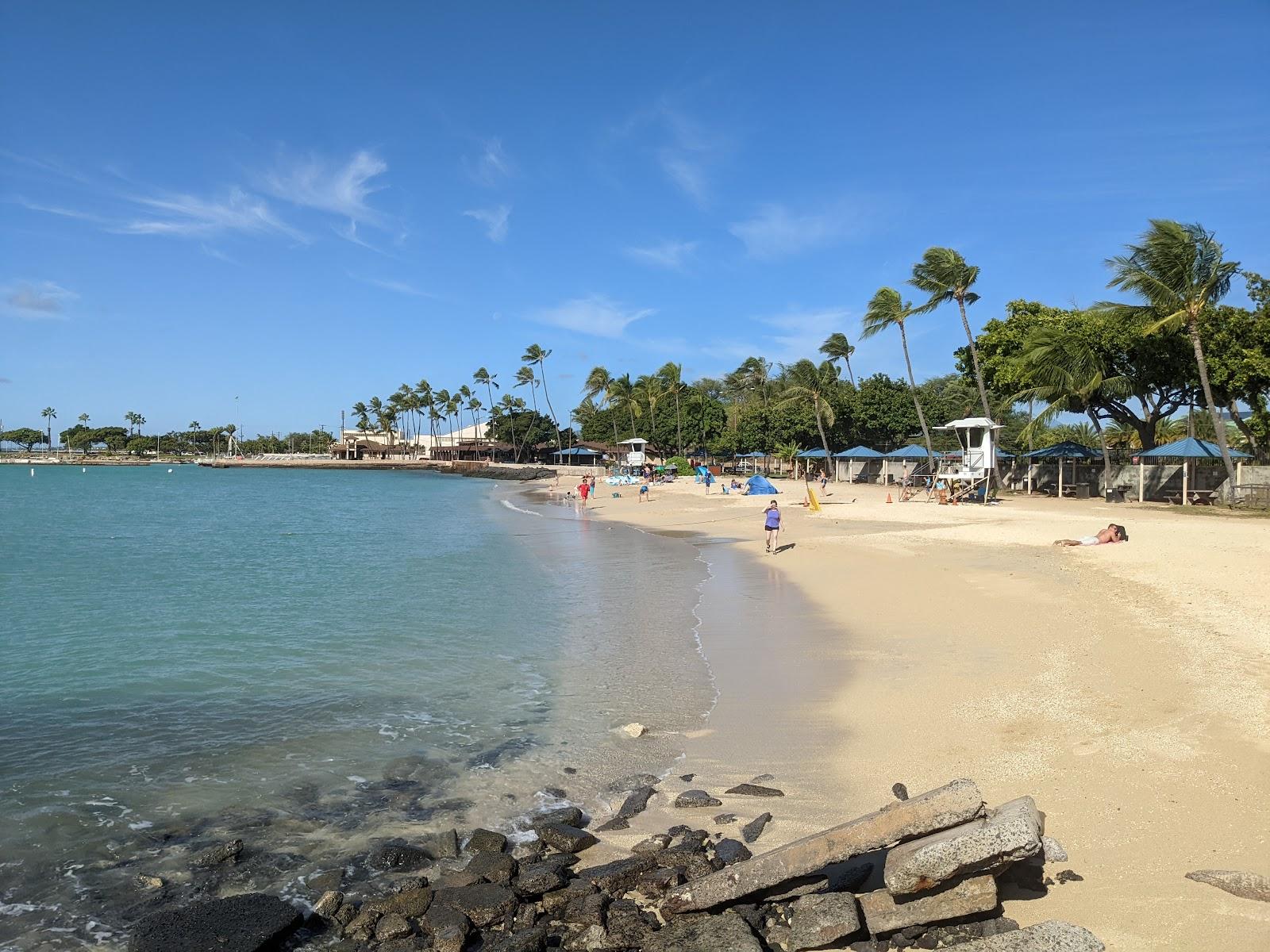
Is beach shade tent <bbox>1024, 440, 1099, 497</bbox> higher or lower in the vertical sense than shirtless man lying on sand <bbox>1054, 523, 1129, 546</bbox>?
higher

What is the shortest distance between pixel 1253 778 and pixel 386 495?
57.7 meters

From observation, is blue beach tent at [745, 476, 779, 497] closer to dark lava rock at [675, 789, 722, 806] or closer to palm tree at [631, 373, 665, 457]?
dark lava rock at [675, 789, 722, 806]

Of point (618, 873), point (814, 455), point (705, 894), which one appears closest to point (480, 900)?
point (618, 873)

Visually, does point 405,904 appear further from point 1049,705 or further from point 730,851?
point 1049,705

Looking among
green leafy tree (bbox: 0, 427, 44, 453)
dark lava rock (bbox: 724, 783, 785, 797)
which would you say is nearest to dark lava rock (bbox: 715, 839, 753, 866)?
dark lava rock (bbox: 724, 783, 785, 797)

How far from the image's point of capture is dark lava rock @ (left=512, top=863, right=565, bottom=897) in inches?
188

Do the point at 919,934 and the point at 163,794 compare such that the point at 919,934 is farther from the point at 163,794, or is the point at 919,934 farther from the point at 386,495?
the point at 386,495

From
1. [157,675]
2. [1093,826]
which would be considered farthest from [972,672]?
[157,675]

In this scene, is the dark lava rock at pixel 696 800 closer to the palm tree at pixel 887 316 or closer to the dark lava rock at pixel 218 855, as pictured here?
the dark lava rock at pixel 218 855

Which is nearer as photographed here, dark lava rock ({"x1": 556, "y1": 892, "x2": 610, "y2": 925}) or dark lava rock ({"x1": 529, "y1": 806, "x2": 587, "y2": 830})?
dark lava rock ({"x1": 556, "y1": 892, "x2": 610, "y2": 925})

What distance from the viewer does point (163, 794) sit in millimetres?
6457

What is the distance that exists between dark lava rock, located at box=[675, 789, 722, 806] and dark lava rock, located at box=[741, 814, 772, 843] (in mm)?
401

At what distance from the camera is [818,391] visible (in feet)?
193

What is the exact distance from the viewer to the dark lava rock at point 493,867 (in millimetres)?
4953
